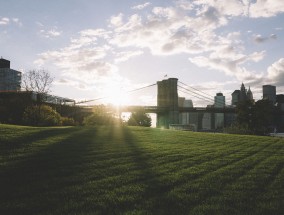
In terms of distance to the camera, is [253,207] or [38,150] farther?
[38,150]

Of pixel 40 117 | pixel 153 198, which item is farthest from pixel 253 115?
pixel 153 198

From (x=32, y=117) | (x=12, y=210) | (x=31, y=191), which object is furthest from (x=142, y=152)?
(x=32, y=117)

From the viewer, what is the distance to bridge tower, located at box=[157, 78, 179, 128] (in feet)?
333

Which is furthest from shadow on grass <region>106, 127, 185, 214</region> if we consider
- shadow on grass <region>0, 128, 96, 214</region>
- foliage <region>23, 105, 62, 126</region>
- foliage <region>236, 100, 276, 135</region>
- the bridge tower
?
the bridge tower

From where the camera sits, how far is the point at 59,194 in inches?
Result: 332

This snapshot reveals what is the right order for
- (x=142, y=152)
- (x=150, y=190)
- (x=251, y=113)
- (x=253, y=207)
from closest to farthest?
(x=253, y=207) → (x=150, y=190) → (x=142, y=152) → (x=251, y=113)

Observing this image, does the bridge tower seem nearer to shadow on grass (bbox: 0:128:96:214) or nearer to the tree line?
the tree line

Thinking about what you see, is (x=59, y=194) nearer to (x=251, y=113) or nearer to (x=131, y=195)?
(x=131, y=195)

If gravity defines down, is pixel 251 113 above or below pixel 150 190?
above

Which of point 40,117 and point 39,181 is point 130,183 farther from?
point 40,117

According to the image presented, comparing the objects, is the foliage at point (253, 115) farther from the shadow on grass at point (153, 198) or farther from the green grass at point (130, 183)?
the shadow on grass at point (153, 198)

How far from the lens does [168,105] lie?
109 meters

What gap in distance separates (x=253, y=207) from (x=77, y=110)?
79.3 meters

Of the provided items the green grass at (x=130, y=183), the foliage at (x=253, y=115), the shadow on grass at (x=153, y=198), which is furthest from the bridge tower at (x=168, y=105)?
the shadow on grass at (x=153, y=198)
